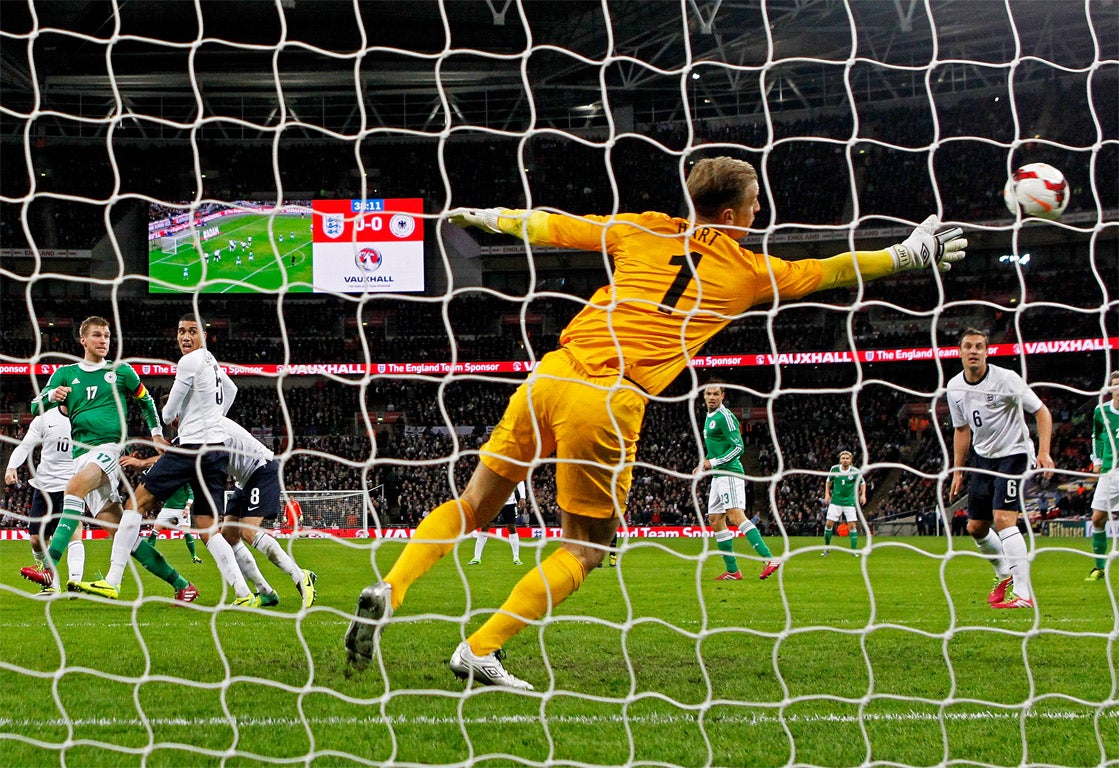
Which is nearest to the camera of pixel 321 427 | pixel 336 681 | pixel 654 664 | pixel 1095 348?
pixel 336 681

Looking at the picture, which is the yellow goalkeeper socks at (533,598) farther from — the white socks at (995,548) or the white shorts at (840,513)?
the white shorts at (840,513)

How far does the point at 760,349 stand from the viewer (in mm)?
28766

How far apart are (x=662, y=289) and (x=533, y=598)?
1.21 m

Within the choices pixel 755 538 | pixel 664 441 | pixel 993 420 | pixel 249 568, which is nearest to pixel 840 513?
pixel 755 538

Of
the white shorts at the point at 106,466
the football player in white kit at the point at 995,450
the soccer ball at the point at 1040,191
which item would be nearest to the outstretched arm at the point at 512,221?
the soccer ball at the point at 1040,191

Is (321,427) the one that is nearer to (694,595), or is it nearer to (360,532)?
(360,532)

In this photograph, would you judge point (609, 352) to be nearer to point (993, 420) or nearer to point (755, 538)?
point (993, 420)

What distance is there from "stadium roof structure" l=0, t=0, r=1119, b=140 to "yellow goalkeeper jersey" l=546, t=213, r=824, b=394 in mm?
20577

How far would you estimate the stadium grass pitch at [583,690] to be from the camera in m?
3.44

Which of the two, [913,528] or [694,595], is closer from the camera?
[694,595]

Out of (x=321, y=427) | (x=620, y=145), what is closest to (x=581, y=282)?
(x=620, y=145)

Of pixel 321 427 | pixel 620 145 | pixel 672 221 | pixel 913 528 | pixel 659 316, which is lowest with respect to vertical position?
pixel 913 528

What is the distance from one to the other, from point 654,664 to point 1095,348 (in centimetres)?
2154

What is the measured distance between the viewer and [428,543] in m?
3.96
